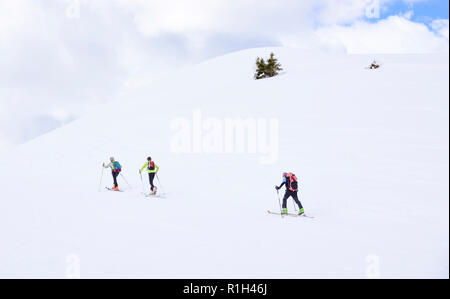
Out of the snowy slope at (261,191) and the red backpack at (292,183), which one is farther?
the red backpack at (292,183)

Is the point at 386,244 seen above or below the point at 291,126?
below

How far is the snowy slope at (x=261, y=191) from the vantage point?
20.5 feet

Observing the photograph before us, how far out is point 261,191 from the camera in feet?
40.5

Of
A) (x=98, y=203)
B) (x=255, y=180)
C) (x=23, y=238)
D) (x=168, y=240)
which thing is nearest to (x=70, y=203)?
(x=98, y=203)

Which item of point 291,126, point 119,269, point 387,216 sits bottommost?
point 119,269

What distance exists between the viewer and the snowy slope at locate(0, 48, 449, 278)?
6.24m

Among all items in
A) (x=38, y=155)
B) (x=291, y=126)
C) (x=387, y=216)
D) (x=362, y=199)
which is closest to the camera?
(x=387, y=216)

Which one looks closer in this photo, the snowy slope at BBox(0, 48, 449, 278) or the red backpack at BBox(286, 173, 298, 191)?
the snowy slope at BBox(0, 48, 449, 278)

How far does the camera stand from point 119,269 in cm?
586

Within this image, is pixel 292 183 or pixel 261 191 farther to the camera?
pixel 261 191

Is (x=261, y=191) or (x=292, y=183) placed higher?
(x=292, y=183)

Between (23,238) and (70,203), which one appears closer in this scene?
(23,238)

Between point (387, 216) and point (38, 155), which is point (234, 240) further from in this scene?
point (38, 155)
